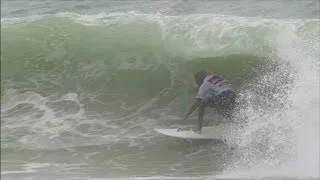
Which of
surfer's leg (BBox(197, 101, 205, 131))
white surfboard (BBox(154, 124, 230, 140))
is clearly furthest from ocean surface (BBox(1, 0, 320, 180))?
surfer's leg (BBox(197, 101, 205, 131))

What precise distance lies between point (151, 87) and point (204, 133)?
1.79 meters

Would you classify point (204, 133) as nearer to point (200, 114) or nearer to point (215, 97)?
point (200, 114)

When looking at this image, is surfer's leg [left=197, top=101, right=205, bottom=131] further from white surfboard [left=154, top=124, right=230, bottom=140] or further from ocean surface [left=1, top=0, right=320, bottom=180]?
ocean surface [left=1, top=0, right=320, bottom=180]

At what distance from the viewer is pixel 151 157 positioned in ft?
19.9

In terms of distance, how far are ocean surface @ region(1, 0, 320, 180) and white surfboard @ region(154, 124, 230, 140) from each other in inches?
3.2

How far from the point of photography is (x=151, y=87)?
798 centimetres

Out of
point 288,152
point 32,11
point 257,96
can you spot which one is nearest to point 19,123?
point 257,96

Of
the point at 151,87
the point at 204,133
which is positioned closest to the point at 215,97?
the point at 204,133

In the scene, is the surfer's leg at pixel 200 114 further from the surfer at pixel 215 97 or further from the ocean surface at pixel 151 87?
the ocean surface at pixel 151 87

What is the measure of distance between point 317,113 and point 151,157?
179 centimetres

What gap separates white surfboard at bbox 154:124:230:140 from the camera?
6309 millimetres

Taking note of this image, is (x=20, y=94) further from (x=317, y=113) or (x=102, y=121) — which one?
(x=317, y=113)

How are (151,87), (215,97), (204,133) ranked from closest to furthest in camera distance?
(204,133) → (215,97) → (151,87)

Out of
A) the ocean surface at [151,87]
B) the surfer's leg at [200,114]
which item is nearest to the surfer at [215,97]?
the surfer's leg at [200,114]
